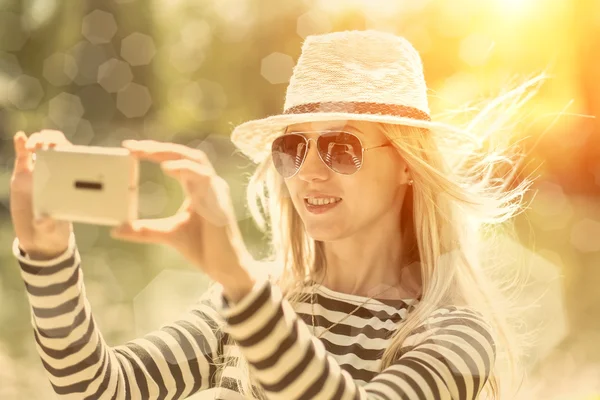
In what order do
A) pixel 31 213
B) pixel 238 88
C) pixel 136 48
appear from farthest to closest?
1. pixel 238 88
2. pixel 136 48
3. pixel 31 213

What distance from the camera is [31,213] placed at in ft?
2.06

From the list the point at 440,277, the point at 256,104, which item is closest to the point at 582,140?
the point at 256,104

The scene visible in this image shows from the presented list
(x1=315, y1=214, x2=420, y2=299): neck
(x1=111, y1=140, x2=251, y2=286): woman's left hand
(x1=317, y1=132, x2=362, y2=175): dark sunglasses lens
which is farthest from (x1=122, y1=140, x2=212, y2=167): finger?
(x1=315, y1=214, x2=420, y2=299): neck

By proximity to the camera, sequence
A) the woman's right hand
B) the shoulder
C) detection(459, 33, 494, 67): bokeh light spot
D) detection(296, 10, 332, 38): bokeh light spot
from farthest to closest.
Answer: detection(459, 33, 494, 67): bokeh light spot → detection(296, 10, 332, 38): bokeh light spot → the shoulder → the woman's right hand

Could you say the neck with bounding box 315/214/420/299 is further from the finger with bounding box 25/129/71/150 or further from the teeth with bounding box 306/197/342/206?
the finger with bounding box 25/129/71/150

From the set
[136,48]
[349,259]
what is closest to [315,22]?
[136,48]

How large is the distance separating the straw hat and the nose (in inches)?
1.5

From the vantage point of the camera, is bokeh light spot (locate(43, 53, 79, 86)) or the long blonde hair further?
bokeh light spot (locate(43, 53, 79, 86))

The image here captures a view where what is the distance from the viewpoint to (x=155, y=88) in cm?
200

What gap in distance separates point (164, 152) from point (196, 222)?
2.4 inches

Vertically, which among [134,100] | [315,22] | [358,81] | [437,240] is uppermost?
[315,22]

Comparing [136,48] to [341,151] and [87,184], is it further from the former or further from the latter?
[87,184]

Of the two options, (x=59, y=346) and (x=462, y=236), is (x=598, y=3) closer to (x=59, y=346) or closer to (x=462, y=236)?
(x=462, y=236)

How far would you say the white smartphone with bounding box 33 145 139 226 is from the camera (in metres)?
0.53
